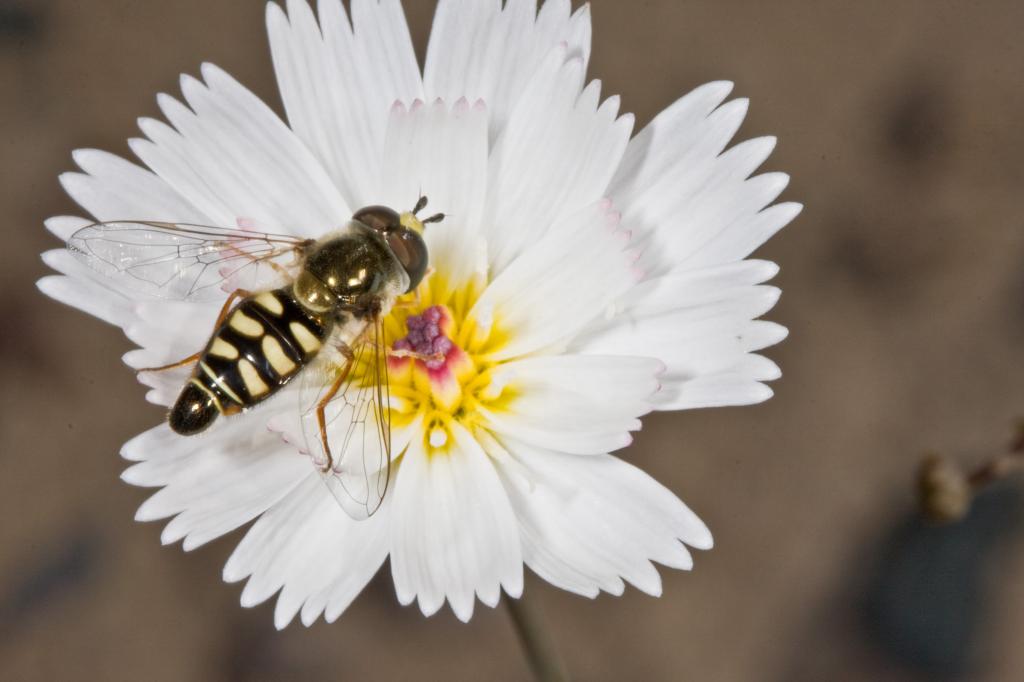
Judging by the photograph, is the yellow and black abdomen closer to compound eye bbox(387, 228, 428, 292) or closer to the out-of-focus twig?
compound eye bbox(387, 228, 428, 292)

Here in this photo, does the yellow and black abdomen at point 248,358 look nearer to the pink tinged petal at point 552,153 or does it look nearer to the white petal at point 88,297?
the white petal at point 88,297

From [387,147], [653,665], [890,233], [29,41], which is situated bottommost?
[653,665]

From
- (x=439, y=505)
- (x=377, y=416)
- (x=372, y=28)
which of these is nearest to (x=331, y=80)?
(x=372, y=28)

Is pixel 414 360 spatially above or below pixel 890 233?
above

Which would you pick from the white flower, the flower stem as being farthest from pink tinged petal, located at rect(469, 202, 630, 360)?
the flower stem

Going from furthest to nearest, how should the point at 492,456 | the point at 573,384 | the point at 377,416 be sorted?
the point at 492,456 < the point at 573,384 < the point at 377,416

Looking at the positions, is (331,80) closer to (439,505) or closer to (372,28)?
(372,28)

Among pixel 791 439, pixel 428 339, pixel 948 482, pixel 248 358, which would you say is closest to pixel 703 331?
pixel 428 339
